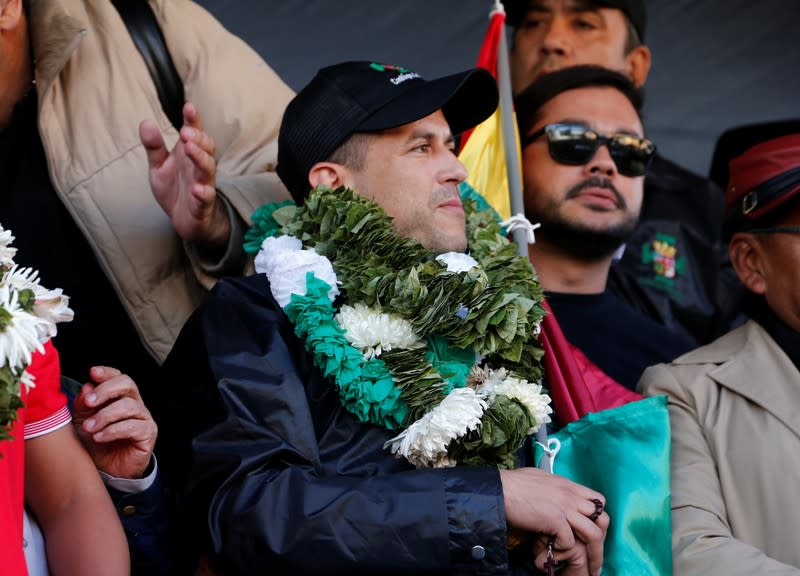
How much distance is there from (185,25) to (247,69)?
242mm

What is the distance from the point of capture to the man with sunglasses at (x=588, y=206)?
3854 millimetres

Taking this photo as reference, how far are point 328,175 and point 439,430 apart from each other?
88 cm

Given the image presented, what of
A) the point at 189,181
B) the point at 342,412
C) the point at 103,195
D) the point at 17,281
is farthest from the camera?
the point at 103,195

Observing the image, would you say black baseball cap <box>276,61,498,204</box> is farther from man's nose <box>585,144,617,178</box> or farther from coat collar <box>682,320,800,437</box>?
coat collar <box>682,320,800,437</box>

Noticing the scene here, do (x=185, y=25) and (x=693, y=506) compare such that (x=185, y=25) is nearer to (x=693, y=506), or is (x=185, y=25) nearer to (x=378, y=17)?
(x=378, y=17)

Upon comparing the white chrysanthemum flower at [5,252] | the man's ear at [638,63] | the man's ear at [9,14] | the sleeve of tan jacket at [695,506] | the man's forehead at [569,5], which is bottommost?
the sleeve of tan jacket at [695,506]

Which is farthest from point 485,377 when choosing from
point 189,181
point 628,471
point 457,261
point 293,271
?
point 189,181

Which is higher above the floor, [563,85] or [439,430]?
[563,85]

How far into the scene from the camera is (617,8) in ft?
15.2

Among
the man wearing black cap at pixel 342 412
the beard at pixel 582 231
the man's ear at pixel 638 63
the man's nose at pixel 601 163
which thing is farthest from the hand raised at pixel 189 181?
the man's ear at pixel 638 63

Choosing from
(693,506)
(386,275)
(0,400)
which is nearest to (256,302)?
(386,275)

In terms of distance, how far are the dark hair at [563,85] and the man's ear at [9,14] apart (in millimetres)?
1807

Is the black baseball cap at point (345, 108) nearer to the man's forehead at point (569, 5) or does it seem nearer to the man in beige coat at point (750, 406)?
the man in beige coat at point (750, 406)

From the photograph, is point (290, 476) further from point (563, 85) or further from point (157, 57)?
point (563, 85)
